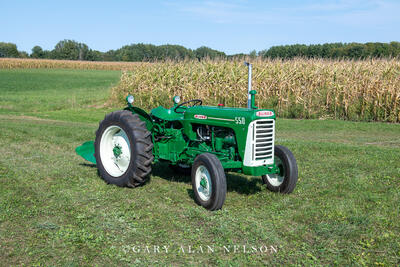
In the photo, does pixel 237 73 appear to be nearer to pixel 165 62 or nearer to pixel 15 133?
pixel 165 62

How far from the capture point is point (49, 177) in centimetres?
635

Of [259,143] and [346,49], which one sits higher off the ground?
[346,49]

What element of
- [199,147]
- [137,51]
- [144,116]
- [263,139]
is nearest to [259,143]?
[263,139]

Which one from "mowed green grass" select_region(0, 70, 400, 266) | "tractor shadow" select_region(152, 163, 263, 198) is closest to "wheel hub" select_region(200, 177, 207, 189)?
"mowed green grass" select_region(0, 70, 400, 266)

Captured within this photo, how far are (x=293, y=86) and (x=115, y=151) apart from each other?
1018cm

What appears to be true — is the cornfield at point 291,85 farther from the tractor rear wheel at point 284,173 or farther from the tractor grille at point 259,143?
the tractor grille at point 259,143

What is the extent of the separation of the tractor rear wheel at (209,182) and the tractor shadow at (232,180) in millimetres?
434

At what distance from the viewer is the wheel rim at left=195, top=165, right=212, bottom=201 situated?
5056 mm

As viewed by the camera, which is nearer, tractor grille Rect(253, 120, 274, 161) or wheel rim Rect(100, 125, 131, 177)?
tractor grille Rect(253, 120, 274, 161)

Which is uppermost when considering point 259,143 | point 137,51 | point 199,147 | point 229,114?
point 137,51

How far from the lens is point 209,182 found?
5.03m

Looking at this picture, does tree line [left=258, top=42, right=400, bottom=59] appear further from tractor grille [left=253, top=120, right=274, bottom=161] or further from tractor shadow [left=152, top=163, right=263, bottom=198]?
tractor grille [left=253, top=120, right=274, bottom=161]

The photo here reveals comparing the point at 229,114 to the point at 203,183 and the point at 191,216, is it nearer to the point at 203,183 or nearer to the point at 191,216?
the point at 203,183

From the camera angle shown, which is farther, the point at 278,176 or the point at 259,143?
the point at 278,176
